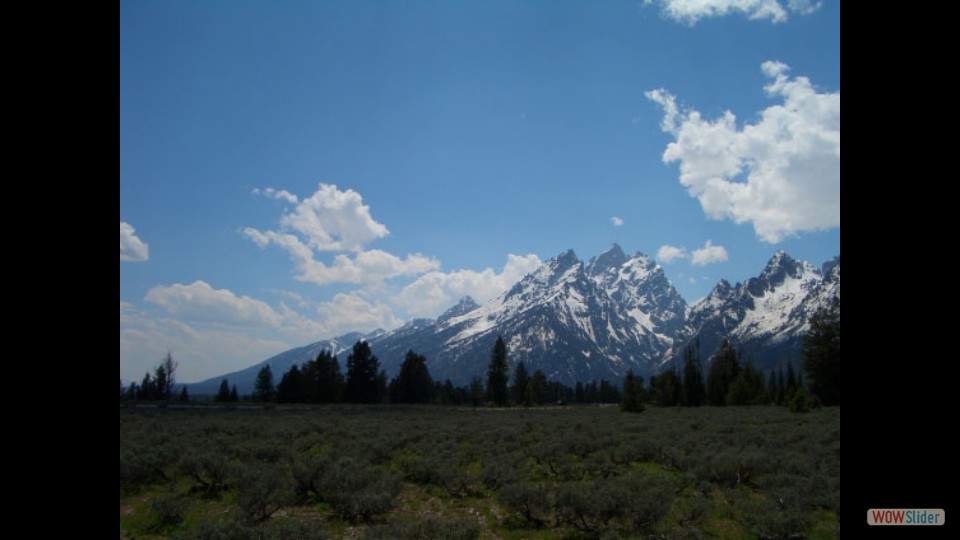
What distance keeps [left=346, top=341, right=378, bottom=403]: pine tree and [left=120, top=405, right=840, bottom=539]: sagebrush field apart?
54842 millimetres

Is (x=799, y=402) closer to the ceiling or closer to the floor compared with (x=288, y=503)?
closer to the floor

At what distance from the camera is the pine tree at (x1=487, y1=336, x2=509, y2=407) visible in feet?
Result: 299

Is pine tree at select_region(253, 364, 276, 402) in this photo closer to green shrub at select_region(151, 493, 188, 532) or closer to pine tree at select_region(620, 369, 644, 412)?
pine tree at select_region(620, 369, 644, 412)

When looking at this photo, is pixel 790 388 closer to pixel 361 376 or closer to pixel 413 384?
pixel 413 384

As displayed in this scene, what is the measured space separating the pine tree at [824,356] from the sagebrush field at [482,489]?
3982cm

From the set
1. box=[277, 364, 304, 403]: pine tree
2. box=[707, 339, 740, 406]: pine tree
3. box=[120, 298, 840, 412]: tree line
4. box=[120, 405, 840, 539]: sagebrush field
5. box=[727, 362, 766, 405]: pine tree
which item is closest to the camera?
box=[120, 405, 840, 539]: sagebrush field

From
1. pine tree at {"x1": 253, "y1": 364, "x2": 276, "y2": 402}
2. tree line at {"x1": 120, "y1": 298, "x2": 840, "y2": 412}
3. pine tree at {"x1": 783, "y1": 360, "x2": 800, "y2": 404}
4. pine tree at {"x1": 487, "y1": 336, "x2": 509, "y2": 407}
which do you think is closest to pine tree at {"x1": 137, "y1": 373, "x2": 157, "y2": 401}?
tree line at {"x1": 120, "y1": 298, "x2": 840, "y2": 412}
